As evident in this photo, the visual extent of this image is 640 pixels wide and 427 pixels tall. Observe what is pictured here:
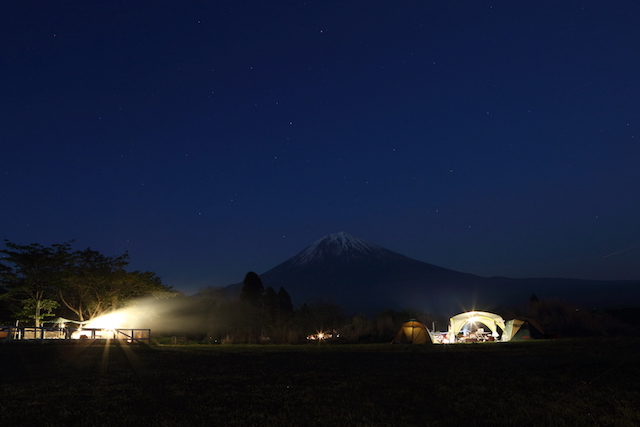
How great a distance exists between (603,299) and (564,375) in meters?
156

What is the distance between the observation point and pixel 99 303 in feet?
114

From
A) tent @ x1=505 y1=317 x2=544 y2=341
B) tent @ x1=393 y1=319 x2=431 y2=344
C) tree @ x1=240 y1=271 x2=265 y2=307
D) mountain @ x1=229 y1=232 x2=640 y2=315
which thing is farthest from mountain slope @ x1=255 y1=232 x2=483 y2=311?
tent @ x1=393 y1=319 x2=431 y2=344

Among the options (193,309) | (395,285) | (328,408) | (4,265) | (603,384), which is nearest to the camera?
(328,408)

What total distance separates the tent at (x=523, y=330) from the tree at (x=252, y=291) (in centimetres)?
3748

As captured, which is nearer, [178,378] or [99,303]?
[178,378]

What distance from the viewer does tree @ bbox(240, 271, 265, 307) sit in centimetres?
6324

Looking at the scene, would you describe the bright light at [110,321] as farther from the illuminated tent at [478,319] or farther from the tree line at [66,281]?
the illuminated tent at [478,319]

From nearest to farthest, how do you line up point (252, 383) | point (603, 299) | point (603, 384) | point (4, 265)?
point (603, 384) → point (252, 383) → point (4, 265) → point (603, 299)

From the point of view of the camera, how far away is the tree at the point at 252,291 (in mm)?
63237

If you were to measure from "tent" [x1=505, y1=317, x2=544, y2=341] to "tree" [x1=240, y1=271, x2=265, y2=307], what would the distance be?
123 ft

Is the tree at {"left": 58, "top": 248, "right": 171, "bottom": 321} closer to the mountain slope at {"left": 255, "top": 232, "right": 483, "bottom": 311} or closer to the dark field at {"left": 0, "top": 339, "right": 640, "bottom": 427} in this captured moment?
the dark field at {"left": 0, "top": 339, "right": 640, "bottom": 427}

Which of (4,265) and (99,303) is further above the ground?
(4,265)

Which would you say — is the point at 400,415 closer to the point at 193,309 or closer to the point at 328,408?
the point at 328,408

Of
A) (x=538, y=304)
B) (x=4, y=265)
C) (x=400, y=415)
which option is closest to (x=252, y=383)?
(x=400, y=415)
